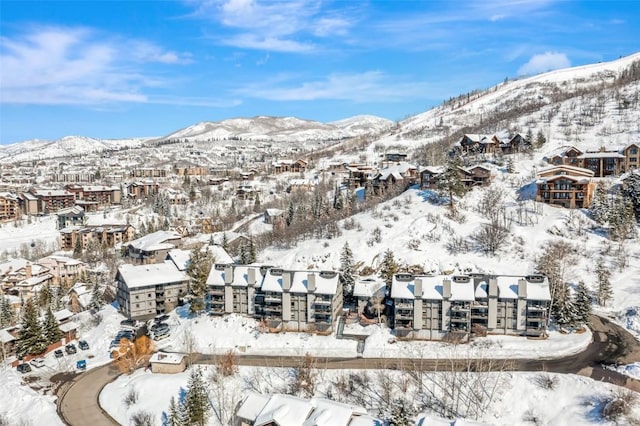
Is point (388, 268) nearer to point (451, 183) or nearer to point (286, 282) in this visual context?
point (286, 282)

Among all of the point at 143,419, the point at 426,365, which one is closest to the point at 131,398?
the point at 143,419

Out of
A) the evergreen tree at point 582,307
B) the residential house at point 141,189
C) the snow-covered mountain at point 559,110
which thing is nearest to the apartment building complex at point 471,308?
the evergreen tree at point 582,307

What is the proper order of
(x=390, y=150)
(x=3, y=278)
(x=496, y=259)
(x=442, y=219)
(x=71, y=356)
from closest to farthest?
(x=71, y=356) → (x=496, y=259) → (x=442, y=219) → (x=3, y=278) → (x=390, y=150)

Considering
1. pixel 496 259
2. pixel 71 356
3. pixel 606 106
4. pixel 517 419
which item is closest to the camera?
pixel 517 419

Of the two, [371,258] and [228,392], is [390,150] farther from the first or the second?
[228,392]

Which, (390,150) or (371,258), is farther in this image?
(390,150)

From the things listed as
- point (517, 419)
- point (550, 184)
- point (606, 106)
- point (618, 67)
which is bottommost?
point (517, 419)

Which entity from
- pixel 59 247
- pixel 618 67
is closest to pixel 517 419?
pixel 59 247

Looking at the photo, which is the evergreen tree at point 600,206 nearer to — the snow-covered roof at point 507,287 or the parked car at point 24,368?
the snow-covered roof at point 507,287

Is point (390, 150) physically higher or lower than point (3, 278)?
higher
